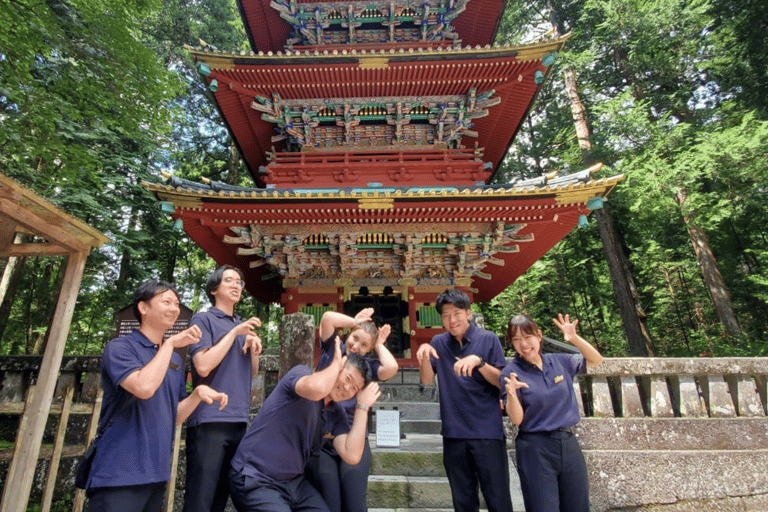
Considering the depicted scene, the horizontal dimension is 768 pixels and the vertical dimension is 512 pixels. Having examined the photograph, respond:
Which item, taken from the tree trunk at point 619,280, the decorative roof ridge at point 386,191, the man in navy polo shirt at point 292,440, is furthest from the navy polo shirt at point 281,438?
the tree trunk at point 619,280

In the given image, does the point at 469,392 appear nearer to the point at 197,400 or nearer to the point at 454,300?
the point at 454,300

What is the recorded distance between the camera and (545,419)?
8.95 ft

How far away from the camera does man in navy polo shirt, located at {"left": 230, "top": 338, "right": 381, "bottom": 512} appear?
2131 millimetres

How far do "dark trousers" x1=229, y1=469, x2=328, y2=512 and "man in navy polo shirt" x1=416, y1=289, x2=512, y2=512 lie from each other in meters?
1.04

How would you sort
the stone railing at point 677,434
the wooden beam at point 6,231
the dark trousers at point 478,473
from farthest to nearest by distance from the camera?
the stone railing at point 677,434 < the wooden beam at point 6,231 < the dark trousers at point 478,473

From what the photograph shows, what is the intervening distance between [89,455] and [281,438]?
948mm

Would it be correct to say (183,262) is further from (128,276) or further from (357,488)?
(357,488)

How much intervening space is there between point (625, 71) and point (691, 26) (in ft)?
7.36

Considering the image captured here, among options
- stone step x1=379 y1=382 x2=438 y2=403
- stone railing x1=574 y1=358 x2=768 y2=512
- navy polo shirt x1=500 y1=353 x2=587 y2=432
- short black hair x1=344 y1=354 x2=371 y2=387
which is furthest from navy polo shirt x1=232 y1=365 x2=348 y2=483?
stone step x1=379 y1=382 x2=438 y2=403

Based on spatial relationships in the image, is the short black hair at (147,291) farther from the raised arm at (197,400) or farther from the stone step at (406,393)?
the stone step at (406,393)

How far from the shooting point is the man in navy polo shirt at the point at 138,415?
6.66 feet

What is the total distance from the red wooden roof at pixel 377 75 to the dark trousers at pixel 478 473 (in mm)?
7505

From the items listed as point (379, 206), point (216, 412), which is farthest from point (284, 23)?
point (216, 412)

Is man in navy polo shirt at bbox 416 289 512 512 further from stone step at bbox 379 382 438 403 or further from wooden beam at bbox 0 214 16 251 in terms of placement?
stone step at bbox 379 382 438 403
